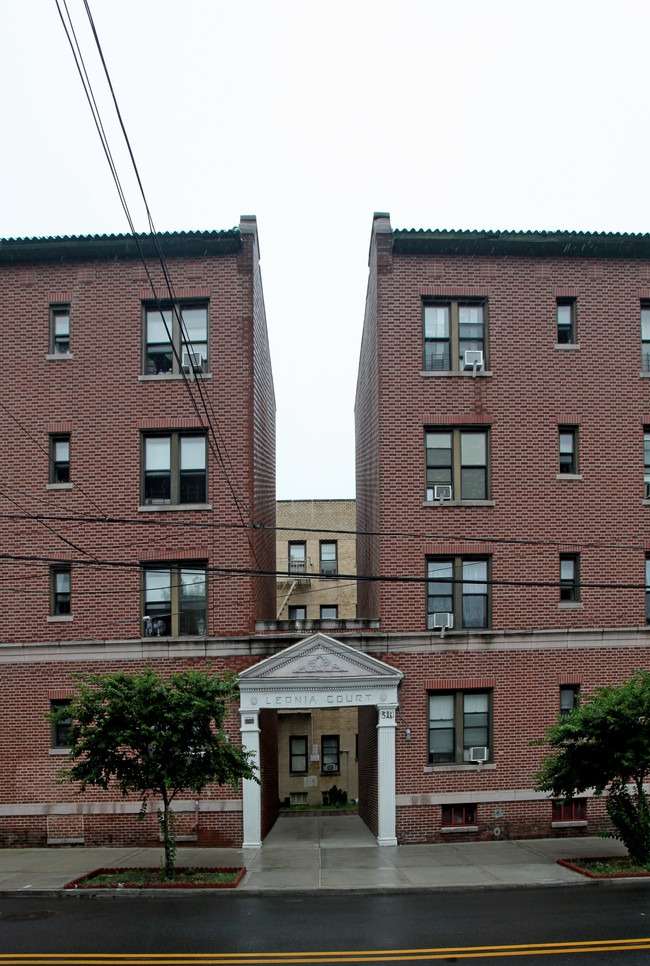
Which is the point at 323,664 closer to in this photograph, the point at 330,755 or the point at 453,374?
the point at 453,374

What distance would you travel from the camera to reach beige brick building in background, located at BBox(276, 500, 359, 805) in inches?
1366

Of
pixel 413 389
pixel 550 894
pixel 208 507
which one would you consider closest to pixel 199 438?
pixel 208 507

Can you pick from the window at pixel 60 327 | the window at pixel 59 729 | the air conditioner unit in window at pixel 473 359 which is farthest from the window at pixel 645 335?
the window at pixel 59 729

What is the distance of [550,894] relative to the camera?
15164 mm

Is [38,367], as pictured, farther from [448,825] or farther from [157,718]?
[448,825]

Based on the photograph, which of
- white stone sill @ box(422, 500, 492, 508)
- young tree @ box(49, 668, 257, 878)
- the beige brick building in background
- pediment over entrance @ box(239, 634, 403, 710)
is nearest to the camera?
young tree @ box(49, 668, 257, 878)

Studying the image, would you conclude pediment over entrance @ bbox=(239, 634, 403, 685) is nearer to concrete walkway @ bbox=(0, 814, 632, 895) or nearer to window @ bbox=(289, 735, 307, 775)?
concrete walkway @ bbox=(0, 814, 632, 895)

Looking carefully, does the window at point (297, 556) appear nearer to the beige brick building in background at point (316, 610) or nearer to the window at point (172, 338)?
the beige brick building in background at point (316, 610)

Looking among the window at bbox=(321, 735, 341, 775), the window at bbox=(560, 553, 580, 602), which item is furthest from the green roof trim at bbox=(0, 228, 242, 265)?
the window at bbox=(321, 735, 341, 775)

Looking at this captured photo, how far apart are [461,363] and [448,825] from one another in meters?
11.4

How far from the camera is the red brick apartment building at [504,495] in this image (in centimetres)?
2066

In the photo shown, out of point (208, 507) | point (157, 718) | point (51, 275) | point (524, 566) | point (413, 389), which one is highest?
point (51, 275)

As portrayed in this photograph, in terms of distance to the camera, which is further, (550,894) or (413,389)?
(413,389)

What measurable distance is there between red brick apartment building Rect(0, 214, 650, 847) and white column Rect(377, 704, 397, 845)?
6 cm
